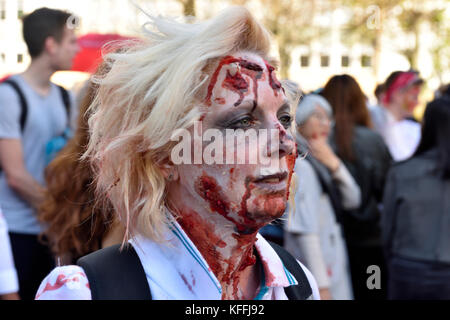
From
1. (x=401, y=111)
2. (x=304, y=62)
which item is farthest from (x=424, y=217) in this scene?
(x=304, y=62)

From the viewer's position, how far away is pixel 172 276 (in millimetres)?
1774

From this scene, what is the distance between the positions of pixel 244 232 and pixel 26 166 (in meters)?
2.73

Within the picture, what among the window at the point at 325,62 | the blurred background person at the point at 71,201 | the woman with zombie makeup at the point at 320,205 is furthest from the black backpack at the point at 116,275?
the window at the point at 325,62

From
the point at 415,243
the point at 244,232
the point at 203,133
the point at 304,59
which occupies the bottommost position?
the point at 415,243

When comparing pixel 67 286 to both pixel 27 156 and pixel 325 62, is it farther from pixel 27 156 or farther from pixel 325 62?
pixel 325 62

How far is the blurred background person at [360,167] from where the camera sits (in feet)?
16.4

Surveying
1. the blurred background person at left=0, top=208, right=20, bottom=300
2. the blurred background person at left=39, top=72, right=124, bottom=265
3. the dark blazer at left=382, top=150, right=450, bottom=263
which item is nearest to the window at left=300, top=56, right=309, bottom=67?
the dark blazer at left=382, top=150, right=450, bottom=263

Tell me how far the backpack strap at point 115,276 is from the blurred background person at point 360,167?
332 centimetres

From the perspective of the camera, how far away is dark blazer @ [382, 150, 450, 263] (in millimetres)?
4320

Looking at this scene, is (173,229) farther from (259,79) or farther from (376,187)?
(376,187)

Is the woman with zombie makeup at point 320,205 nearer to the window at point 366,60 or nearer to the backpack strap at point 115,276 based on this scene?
the backpack strap at point 115,276

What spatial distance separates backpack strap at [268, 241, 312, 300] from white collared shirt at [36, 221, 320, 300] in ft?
0.14

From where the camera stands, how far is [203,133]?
1765mm
